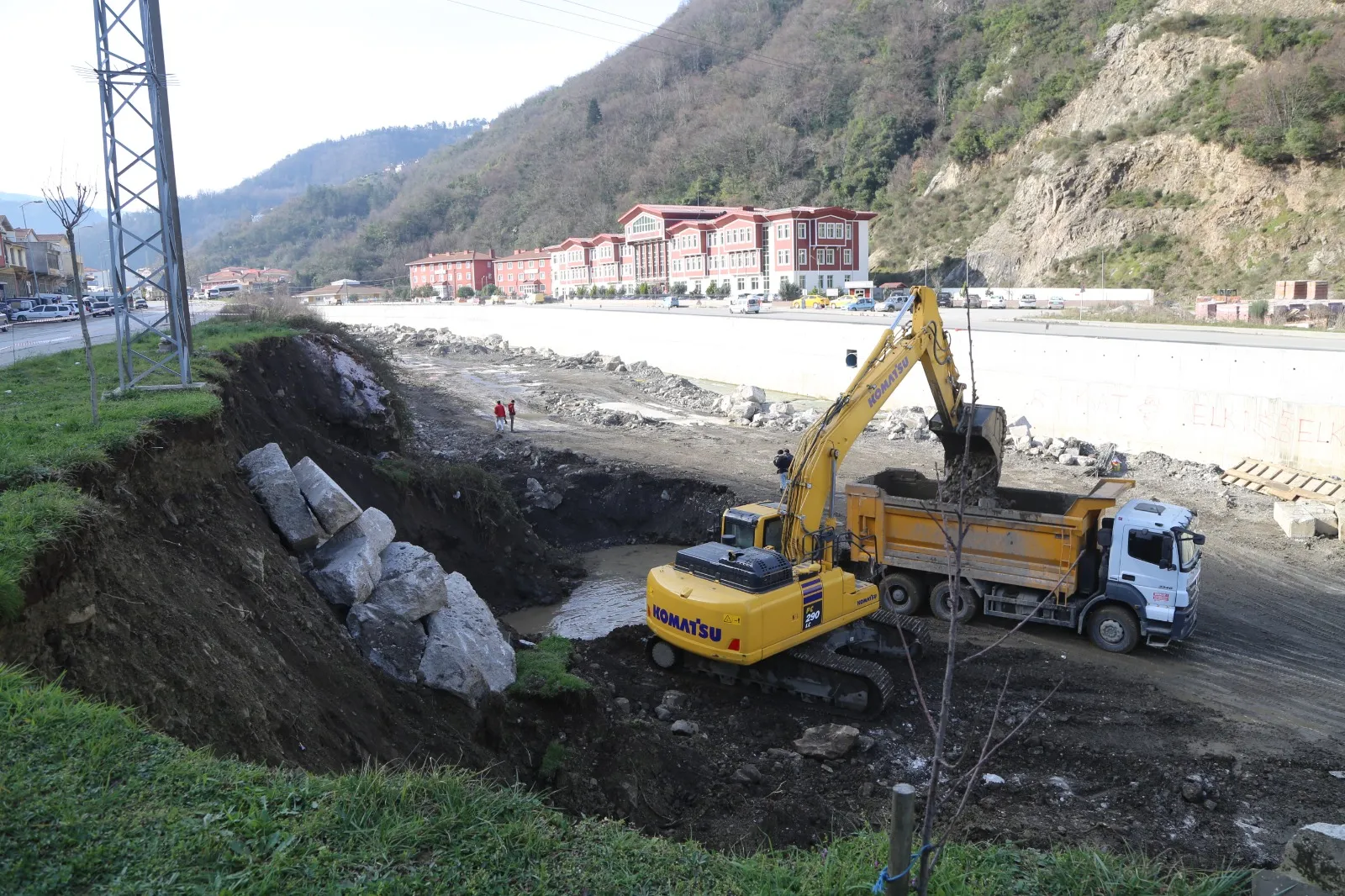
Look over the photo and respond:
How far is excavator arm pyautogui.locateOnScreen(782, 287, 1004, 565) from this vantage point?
12297mm

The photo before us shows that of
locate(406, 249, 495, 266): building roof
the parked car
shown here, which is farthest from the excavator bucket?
locate(406, 249, 495, 266): building roof

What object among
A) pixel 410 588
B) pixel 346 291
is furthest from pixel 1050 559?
pixel 346 291

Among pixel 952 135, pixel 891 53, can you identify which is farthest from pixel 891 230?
pixel 891 53

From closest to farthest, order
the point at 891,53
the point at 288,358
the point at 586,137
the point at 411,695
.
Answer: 1. the point at 411,695
2. the point at 288,358
3. the point at 891,53
4. the point at 586,137

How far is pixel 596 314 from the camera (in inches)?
2019

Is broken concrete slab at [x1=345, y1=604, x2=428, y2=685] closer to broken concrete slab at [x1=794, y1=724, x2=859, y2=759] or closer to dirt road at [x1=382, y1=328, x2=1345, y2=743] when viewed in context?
broken concrete slab at [x1=794, y1=724, x2=859, y2=759]

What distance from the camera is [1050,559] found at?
514 inches

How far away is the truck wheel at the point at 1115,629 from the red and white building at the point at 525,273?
82.3 m

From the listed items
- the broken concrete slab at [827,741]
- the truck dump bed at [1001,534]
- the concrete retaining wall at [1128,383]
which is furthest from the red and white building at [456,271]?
the broken concrete slab at [827,741]

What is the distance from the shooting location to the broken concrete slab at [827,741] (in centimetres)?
1023

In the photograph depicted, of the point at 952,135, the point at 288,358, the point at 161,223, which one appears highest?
the point at 952,135

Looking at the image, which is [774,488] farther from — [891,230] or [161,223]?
[891,230]

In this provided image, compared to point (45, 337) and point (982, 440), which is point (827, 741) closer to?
point (982, 440)

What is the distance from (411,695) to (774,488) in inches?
524
